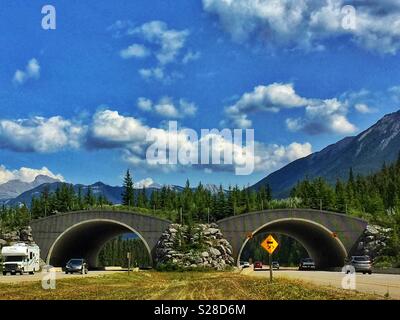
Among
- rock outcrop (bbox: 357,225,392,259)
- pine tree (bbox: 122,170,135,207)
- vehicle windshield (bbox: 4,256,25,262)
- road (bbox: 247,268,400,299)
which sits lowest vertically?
road (bbox: 247,268,400,299)

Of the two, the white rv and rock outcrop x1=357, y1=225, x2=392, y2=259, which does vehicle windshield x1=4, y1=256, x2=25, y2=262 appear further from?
rock outcrop x1=357, y1=225, x2=392, y2=259

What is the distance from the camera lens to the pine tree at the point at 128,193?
350 ft

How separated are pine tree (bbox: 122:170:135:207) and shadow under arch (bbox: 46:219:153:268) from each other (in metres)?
→ 7.79

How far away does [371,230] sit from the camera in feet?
251

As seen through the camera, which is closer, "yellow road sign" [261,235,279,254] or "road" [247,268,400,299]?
"road" [247,268,400,299]

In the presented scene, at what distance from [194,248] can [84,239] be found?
25919 millimetres

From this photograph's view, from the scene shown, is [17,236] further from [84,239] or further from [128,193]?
[128,193]

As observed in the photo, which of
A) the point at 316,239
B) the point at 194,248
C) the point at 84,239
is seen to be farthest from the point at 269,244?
the point at 84,239

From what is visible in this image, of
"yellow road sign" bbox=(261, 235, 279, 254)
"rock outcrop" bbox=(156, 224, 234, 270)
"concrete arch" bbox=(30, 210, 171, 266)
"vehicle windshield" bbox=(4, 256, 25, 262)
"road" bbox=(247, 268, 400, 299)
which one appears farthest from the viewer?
"concrete arch" bbox=(30, 210, 171, 266)

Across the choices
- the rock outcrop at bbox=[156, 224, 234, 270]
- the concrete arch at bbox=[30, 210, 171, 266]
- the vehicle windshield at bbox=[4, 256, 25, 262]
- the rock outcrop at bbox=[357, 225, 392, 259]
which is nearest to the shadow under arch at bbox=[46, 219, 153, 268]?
the concrete arch at bbox=[30, 210, 171, 266]

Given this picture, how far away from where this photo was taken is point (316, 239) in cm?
8925

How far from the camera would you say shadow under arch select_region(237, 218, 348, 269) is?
77.8 metres

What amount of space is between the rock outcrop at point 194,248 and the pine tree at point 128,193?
3056cm
